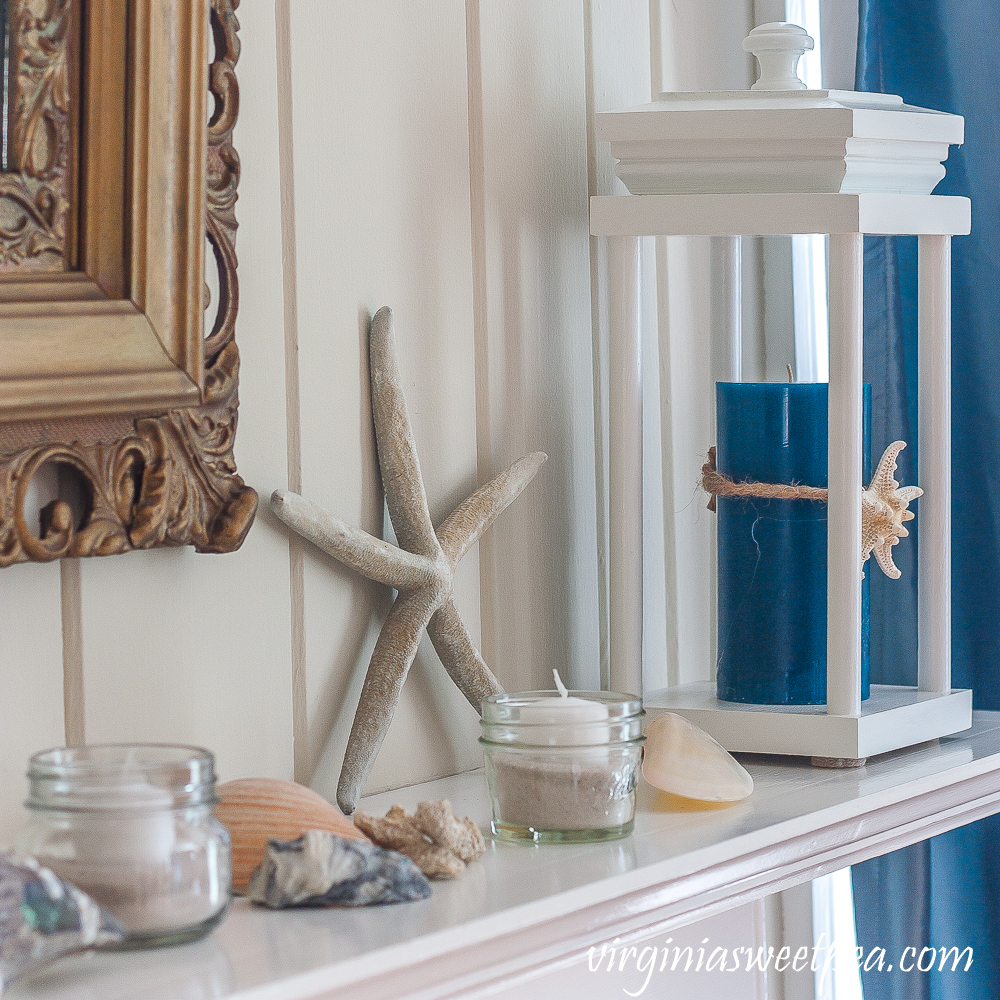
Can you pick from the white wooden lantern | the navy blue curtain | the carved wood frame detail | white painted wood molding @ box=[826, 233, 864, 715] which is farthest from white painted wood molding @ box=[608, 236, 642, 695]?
the carved wood frame detail

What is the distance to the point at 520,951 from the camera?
50 cm

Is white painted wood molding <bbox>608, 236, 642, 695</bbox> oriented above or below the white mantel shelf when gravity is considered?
above

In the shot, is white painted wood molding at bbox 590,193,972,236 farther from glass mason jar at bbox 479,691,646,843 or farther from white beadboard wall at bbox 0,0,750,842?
glass mason jar at bbox 479,691,646,843

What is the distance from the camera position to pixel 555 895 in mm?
503

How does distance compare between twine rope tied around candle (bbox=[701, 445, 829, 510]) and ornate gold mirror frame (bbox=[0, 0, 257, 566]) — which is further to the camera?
twine rope tied around candle (bbox=[701, 445, 829, 510])

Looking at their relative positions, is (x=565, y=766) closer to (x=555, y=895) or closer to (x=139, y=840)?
(x=555, y=895)

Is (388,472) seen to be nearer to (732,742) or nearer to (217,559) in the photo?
(217,559)

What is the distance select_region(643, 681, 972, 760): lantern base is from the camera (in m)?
→ 0.71

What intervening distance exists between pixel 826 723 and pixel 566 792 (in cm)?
20

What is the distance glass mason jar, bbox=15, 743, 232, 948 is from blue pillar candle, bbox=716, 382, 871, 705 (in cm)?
39

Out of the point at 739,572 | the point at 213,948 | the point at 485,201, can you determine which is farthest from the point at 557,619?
the point at 213,948

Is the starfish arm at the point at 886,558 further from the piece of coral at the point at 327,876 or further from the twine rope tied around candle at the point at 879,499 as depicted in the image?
the piece of coral at the point at 327,876

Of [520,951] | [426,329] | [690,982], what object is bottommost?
[690,982]

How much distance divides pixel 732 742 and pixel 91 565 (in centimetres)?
36
